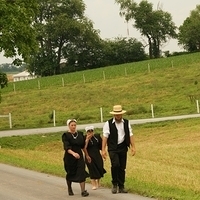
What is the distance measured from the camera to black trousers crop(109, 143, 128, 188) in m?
13.0

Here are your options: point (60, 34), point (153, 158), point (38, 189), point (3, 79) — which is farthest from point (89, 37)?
point (38, 189)

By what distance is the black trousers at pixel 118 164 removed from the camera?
42.8 ft

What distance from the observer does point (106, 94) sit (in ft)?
204

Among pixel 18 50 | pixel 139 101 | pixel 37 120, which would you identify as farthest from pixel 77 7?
pixel 18 50

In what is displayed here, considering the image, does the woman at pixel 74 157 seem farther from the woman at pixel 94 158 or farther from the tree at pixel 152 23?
the tree at pixel 152 23

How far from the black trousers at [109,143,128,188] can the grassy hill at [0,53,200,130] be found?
1140 inches

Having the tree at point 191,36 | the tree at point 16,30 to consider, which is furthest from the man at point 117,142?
the tree at point 191,36

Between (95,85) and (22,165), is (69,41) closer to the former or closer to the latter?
(95,85)

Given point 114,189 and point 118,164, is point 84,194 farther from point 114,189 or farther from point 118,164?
point 118,164

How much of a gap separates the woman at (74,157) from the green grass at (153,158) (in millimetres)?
1125

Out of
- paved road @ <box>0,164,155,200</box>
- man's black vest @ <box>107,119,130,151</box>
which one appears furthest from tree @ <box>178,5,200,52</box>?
man's black vest @ <box>107,119,130,151</box>

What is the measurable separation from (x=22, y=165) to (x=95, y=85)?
49.6 metres

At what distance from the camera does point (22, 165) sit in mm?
19828

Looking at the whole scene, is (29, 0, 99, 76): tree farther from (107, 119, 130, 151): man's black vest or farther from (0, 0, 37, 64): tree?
(107, 119, 130, 151): man's black vest
